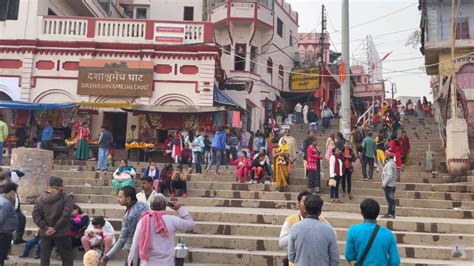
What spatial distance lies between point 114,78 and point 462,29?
735 inches

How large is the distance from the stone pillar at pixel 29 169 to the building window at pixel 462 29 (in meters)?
22.0

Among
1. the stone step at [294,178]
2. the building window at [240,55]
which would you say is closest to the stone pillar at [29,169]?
the stone step at [294,178]

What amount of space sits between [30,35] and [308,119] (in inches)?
590

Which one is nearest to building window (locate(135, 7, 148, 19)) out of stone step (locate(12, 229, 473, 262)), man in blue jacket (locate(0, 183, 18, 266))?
stone step (locate(12, 229, 473, 262))

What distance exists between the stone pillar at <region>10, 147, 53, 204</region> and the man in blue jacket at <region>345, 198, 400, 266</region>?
28.6 feet

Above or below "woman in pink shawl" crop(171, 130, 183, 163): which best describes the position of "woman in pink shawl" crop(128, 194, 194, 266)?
below

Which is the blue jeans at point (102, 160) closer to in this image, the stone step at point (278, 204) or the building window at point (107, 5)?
the stone step at point (278, 204)

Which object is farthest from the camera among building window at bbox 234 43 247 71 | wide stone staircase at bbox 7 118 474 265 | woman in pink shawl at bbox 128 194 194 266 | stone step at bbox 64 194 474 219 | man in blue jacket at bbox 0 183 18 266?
building window at bbox 234 43 247 71

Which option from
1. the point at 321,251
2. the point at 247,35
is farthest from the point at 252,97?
the point at 321,251

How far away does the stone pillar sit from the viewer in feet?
34.2

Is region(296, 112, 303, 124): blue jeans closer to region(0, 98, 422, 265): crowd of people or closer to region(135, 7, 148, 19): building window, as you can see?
region(0, 98, 422, 265): crowd of people

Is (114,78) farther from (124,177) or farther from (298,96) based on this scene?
(298,96)

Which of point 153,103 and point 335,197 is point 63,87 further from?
point 335,197

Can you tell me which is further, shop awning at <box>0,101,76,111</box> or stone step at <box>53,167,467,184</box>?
shop awning at <box>0,101,76,111</box>
